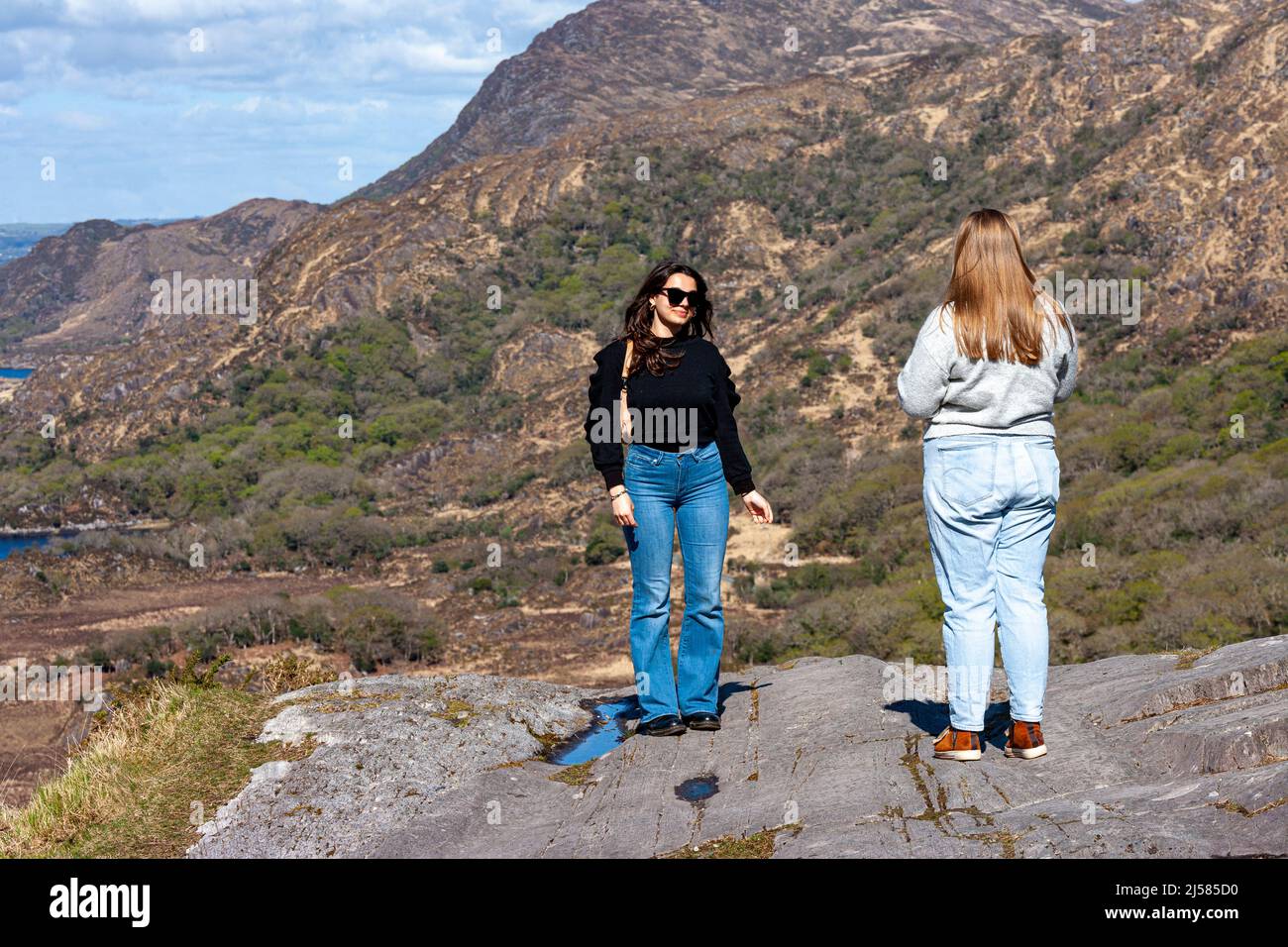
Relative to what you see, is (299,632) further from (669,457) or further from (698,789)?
(698,789)

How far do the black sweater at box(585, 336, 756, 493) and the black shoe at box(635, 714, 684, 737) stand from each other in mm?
1106

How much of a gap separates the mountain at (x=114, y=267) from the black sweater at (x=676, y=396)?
139 meters


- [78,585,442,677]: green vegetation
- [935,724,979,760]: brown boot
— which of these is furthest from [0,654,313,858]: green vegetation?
[78,585,442,677]: green vegetation

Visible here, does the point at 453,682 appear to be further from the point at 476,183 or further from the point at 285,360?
the point at 476,183

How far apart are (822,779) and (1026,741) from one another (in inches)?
30.7

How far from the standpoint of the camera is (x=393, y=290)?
183 feet

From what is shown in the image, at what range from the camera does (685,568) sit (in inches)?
209

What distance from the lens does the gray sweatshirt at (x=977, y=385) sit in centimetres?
437

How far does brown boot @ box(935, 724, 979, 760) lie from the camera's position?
179 inches

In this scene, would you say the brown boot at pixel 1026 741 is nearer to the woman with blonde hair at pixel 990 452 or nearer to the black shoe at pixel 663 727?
the woman with blonde hair at pixel 990 452

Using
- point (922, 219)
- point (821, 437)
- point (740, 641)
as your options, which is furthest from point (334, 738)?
point (922, 219)

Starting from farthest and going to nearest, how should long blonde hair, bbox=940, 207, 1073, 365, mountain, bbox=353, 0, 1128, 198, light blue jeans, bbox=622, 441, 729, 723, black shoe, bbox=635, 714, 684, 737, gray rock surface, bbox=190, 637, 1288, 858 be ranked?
mountain, bbox=353, 0, 1128, 198
black shoe, bbox=635, 714, 684, 737
light blue jeans, bbox=622, 441, 729, 723
long blonde hair, bbox=940, 207, 1073, 365
gray rock surface, bbox=190, 637, 1288, 858

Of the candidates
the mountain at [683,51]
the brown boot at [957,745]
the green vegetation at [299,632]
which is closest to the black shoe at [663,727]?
the brown boot at [957,745]

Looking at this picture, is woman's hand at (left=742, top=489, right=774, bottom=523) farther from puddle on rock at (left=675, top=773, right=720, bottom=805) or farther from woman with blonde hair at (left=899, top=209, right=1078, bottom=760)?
Answer: puddle on rock at (left=675, top=773, right=720, bottom=805)
